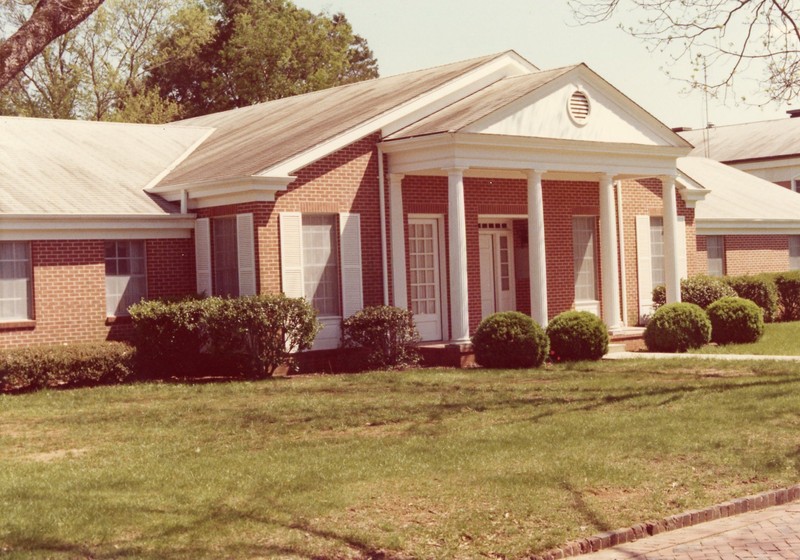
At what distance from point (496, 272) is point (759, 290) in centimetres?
965

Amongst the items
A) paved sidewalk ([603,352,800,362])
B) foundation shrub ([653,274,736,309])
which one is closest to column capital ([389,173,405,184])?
paved sidewalk ([603,352,800,362])

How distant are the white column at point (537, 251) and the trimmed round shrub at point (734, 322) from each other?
4160 mm

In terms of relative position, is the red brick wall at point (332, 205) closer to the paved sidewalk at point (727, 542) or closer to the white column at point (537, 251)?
the white column at point (537, 251)

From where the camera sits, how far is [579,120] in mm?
24109

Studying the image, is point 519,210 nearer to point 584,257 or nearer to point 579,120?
point 584,257

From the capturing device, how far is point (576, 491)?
10.7 meters

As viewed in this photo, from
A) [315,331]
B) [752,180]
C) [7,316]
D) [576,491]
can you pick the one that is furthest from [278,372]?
[752,180]

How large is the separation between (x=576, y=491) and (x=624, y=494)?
43 centimetres

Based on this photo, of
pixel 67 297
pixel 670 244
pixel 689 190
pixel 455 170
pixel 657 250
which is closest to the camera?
pixel 67 297

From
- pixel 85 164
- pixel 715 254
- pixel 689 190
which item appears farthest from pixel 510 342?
pixel 715 254

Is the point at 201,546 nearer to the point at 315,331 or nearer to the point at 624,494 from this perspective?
the point at 624,494

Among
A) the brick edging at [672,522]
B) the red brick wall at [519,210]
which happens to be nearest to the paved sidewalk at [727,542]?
the brick edging at [672,522]

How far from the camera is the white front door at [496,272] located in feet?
84.0

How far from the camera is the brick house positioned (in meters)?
21.6
